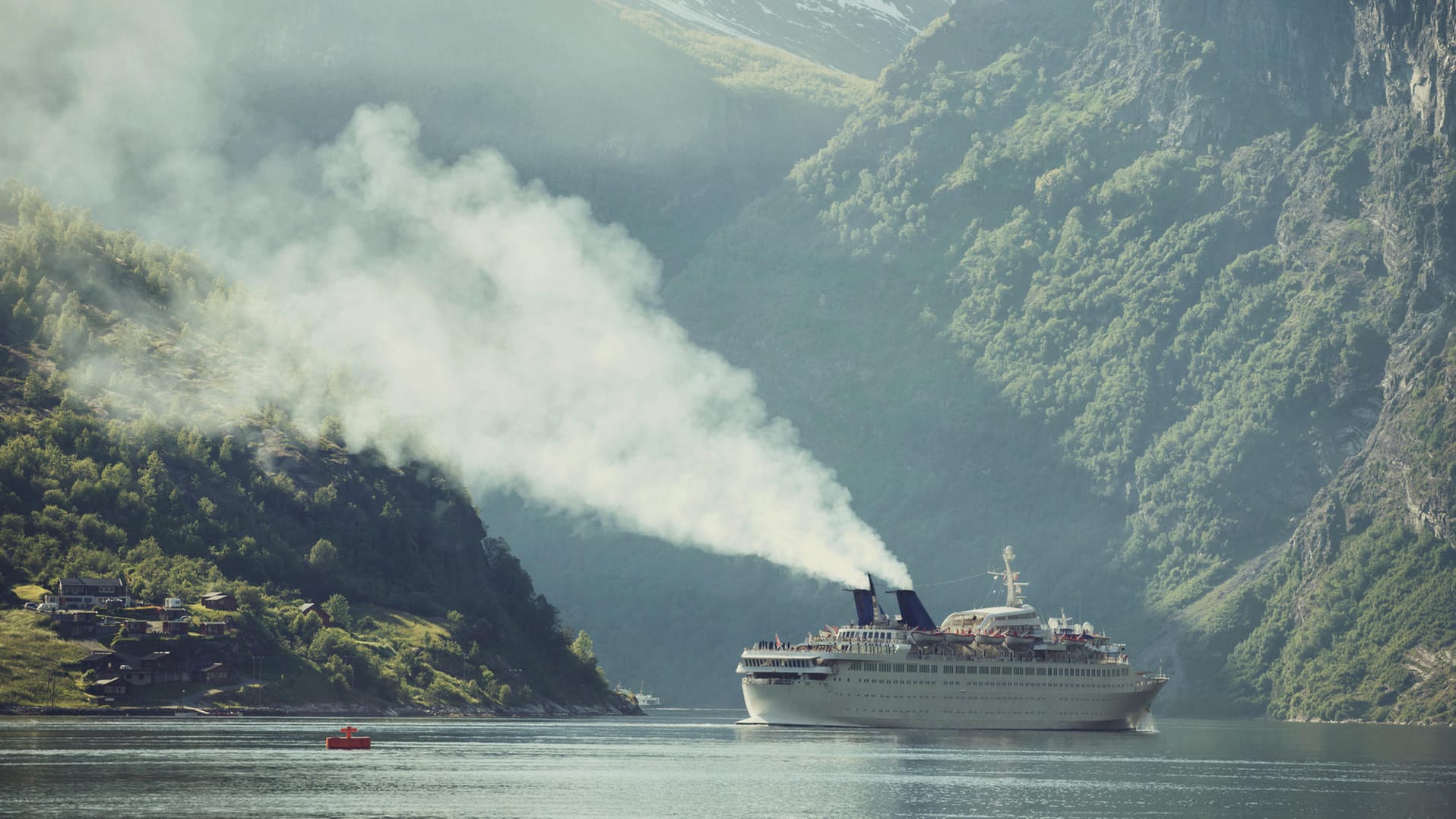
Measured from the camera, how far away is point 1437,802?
19050 cm

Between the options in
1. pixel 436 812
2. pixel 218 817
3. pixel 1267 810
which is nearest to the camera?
pixel 218 817

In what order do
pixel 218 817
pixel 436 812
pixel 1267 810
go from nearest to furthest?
pixel 218 817 < pixel 436 812 < pixel 1267 810

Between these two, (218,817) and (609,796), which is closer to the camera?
(218,817)

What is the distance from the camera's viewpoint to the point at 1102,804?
187125 mm

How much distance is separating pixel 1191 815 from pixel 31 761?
106243 mm

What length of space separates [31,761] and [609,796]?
54815mm

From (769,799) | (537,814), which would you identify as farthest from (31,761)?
(769,799)

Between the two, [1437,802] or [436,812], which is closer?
[436,812]

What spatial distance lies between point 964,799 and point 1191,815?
69.8 ft

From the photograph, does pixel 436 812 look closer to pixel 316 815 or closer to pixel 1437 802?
pixel 316 815

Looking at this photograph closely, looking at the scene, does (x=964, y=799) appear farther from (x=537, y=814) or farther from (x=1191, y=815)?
(x=537, y=814)

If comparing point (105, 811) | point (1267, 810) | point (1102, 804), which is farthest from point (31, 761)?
point (1267, 810)

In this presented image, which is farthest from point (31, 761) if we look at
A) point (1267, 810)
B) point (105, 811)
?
point (1267, 810)

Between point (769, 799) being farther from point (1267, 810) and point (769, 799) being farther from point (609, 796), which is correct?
point (1267, 810)
